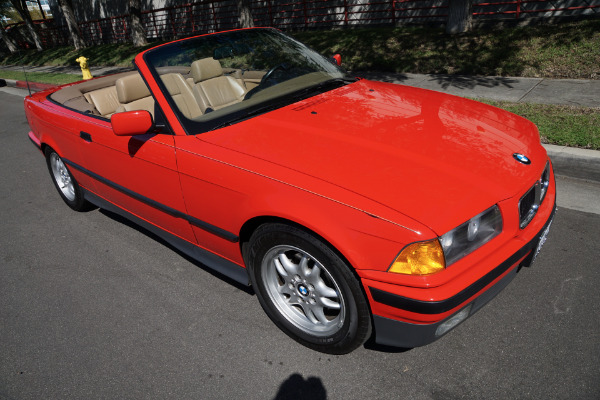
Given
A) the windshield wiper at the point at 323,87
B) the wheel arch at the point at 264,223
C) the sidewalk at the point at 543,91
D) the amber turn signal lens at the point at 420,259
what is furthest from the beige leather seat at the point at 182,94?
the sidewalk at the point at 543,91

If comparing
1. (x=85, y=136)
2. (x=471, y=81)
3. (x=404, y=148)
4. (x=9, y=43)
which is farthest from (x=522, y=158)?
(x=9, y=43)

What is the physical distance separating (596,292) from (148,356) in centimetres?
274

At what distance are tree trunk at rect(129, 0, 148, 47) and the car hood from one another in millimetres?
16940

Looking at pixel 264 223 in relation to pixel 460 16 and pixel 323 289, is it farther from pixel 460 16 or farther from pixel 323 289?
pixel 460 16

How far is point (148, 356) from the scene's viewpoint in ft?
8.59

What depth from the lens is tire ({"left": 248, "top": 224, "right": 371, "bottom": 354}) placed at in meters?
2.18

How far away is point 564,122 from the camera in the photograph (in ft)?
16.9

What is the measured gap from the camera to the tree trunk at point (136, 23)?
57.0 ft

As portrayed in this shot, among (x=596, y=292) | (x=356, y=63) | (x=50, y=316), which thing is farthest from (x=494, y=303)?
(x=356, y=63)

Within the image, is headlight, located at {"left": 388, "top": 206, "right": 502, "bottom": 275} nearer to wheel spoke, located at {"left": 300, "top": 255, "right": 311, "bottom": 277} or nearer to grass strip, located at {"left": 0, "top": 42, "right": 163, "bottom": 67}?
wheel spoke, located at {"left": 300, "top": 255, "right": 311, "bottom": 277}

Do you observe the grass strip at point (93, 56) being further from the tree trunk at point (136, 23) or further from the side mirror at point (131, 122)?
the side mirror at point (131, 122)

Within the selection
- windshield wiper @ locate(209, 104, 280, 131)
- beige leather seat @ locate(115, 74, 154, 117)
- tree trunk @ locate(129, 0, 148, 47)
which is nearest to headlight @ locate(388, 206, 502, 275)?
windshield wiper @ locate(209, 104, 280, 131)

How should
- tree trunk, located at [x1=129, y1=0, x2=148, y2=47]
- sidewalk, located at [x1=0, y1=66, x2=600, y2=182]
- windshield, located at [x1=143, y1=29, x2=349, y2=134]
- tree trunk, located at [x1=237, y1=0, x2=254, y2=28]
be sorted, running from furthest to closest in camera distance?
tree trunk, located at [x1=129, y1=0, x2=148, y2=47] < tree trunk, located at [x1=237, y1=0, x2=254, y2=28] < sidewalk, located at [x1=0, y1=66, x2=600, y2=182] < windshield, located at [x1=143, y1=29, x2=349, y2=134]

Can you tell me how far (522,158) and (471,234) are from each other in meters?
0.70
